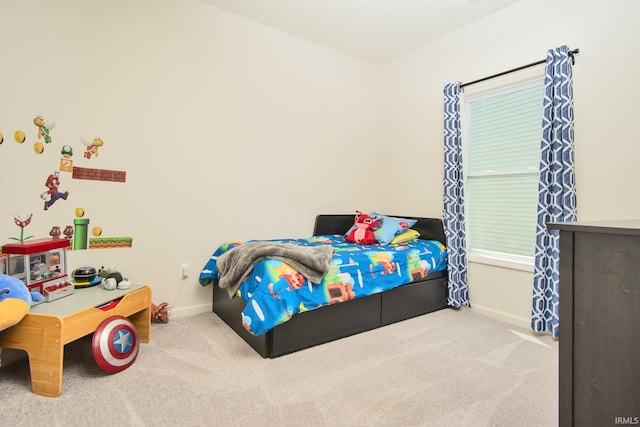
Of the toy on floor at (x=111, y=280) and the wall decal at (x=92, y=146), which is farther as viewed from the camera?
the wall decal at (x=92, y=146)

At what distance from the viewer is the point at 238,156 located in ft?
9.66

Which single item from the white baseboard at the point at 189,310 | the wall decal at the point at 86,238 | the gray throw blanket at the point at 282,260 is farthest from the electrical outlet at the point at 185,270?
the gray throw blanket at the point at 282,260

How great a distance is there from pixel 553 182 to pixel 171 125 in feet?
9.56

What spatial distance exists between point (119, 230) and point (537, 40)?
3.48 meters

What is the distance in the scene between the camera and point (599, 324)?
92 centimetres

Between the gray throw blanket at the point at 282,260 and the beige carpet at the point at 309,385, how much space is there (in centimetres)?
44

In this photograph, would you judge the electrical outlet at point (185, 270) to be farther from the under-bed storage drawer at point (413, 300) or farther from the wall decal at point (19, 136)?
the under-bed storage drawer at point (413, 300)

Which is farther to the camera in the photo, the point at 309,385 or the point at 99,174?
the point at 99,174

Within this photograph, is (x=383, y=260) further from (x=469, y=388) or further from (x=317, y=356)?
(x=469, y=388)

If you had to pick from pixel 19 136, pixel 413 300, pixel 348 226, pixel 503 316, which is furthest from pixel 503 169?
pixel 19 136

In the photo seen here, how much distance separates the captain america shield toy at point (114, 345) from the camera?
1682 millimetres

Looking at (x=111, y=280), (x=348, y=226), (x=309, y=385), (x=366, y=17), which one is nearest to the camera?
(x=309, y=385)

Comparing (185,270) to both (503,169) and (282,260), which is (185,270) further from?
(503,169)

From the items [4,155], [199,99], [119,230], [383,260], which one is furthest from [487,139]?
[4,155]
